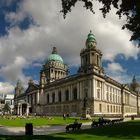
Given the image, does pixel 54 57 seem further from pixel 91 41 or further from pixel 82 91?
pixel 82 91

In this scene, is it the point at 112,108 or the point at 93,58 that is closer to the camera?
the point at 93,58

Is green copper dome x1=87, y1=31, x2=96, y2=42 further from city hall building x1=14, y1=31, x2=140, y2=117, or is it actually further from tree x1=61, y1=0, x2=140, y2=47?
tree x1=61, y1=0, x2=140, y2=47

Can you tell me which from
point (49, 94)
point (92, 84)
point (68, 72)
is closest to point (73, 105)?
point (92, 84)

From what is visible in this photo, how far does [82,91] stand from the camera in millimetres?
107562

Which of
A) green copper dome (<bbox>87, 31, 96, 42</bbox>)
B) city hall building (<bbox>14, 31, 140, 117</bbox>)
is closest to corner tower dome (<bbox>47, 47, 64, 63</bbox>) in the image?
city hall building (<bbox>14, 31, 140, 117</bbox>)

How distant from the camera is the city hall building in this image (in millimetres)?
104562

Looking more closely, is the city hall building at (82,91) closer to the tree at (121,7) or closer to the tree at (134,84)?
the tree at (134,84)

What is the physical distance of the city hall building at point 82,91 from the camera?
10456cm

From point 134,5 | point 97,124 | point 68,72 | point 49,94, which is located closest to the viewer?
point 134,5

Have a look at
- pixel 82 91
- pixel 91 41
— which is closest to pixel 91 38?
pixel 91 41

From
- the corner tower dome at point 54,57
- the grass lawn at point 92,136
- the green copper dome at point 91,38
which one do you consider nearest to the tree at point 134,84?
the corner tower dome at point 54,57

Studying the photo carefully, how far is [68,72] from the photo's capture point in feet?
528

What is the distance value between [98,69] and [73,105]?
54.4ft

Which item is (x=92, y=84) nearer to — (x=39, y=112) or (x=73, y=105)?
(x=73, y=105)
